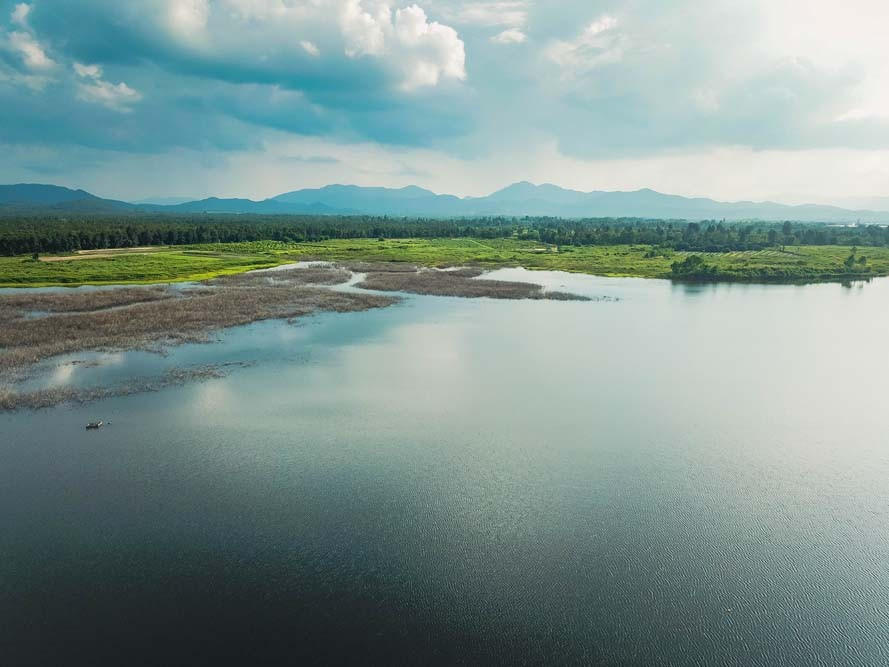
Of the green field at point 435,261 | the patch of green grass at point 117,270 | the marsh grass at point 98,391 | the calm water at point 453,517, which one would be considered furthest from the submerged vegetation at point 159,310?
the green field at point 435,261

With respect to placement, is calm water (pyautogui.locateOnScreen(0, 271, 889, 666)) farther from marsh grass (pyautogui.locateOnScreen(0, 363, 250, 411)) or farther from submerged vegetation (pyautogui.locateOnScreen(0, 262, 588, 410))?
submerged vegetation (pyautogui.locateOnScreen(0, 262, 588, 410))

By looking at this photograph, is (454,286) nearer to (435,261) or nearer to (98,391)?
(435,261)

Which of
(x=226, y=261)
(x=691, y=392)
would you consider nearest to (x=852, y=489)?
(x=691, y=392)

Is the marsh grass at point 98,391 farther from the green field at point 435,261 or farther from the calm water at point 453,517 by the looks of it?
the green field at point 435,261

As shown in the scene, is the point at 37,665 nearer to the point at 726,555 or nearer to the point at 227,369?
the point at 726,555

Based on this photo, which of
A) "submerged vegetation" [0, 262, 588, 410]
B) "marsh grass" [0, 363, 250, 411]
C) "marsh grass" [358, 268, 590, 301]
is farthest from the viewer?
"marsh grass" [358, 268, 590, 301]

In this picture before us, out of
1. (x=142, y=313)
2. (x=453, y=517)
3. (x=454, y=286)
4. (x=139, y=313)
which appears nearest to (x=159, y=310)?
(x=142, y=313)

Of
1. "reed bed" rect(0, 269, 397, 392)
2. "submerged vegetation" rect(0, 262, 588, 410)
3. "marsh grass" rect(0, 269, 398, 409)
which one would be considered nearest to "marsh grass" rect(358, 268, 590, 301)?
"submerged vegetation" rect(0, 262, 588, 410)

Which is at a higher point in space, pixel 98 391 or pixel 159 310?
pixel 159 310
